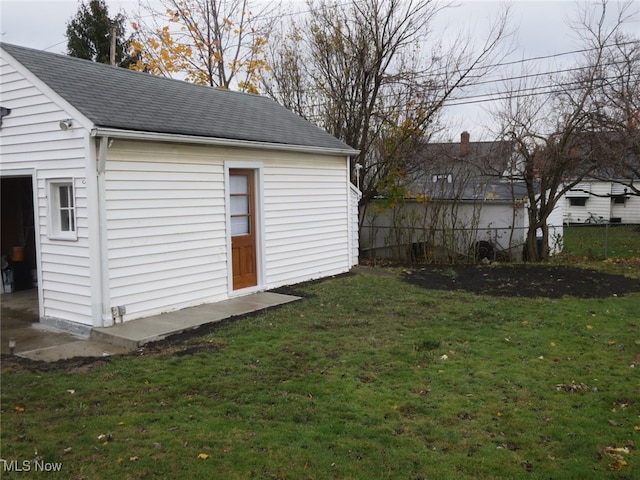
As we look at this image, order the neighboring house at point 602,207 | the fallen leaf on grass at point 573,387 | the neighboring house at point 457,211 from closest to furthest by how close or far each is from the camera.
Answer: the fallen leaf on grass at point 573,387, the neighboring house at point 457,211, the neighboring house at point 602,207

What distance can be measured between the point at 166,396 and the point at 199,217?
4291 mm

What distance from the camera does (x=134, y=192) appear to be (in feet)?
25.8

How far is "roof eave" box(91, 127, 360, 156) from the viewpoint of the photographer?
7.20 metres

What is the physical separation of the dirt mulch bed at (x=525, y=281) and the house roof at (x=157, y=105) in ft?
12.1

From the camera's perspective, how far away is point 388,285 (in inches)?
443

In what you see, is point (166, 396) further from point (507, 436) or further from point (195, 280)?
point (195, 280)

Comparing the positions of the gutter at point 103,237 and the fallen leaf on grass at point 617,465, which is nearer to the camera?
the fallen leaf on grass at point 617,465

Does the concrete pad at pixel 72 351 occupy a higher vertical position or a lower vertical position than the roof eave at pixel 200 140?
lower

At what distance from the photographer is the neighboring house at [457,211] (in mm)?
15062

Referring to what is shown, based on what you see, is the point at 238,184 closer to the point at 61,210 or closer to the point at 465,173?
the point at 61,210

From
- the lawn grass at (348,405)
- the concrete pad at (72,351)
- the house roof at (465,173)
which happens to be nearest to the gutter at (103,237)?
the concrete pad at (72,351)

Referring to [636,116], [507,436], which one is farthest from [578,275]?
[507,436]

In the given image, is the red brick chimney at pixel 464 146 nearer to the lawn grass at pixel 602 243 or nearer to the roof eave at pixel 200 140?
the lawn grass at pixel 602 243

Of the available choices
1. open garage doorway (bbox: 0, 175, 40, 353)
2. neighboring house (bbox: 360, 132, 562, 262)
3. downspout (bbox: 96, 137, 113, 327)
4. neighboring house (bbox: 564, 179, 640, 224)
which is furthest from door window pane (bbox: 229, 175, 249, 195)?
neighboring house (bbox: 564, 179, 640, 224)
